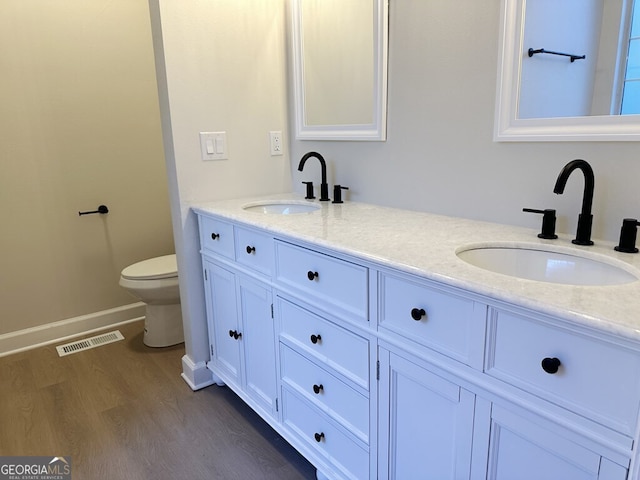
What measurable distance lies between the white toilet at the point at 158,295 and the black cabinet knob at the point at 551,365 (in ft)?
6.97

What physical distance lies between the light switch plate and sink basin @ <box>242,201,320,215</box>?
0.94ft

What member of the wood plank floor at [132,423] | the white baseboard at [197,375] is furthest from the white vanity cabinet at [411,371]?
the white baseboard at [197,375]

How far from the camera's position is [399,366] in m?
1.18

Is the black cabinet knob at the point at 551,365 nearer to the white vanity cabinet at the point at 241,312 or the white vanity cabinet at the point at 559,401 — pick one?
the white vanity cabinet at the point at 559,401

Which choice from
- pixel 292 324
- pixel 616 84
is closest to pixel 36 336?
pixel 292 324

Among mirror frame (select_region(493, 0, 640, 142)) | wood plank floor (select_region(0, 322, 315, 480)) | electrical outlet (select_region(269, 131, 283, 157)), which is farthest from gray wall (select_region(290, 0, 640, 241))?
wood plank floor (select_region(0, 322, 315, 480))

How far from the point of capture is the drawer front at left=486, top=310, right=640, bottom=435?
0.75m

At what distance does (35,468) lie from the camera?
5.78 ft

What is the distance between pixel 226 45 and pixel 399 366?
1.63 m

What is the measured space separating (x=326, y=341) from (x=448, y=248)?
0.49m

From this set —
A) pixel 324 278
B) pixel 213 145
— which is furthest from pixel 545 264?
pixel 213 145

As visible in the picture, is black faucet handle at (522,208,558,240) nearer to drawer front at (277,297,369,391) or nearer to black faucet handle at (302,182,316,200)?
drawer front at (277,297,369,391)

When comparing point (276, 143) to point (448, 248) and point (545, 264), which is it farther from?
point (545, 264)

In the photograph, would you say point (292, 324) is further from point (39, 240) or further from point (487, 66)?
point (39, 240)
